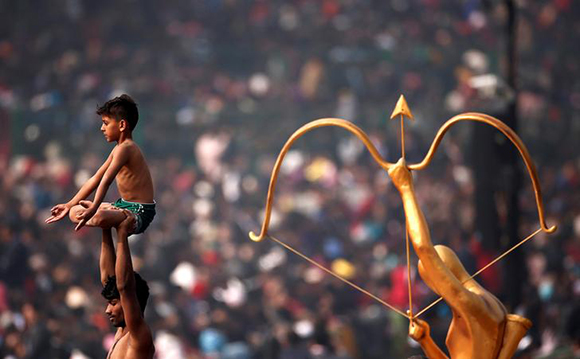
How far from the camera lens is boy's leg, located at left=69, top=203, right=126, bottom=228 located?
311 inches

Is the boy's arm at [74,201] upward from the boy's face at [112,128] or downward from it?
downward

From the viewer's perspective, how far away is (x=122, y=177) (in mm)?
8258

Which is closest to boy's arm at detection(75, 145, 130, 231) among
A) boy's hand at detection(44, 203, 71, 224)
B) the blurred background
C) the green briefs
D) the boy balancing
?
the boy balancing

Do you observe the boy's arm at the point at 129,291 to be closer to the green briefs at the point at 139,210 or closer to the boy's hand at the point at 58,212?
the green briefs at the point at 139,210

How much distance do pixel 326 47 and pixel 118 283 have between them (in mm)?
20222

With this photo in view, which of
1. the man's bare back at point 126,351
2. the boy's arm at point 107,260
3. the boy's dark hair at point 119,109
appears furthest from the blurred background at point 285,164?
the boy's dark hair at point 119,109

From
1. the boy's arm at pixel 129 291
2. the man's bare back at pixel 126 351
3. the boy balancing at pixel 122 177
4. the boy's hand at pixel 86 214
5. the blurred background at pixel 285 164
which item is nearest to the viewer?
the boy's hand at pixel 86 214

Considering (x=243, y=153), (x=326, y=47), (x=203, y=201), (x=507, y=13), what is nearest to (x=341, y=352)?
(x=507, y=13)

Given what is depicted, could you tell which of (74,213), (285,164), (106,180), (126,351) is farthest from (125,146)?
(285,164)

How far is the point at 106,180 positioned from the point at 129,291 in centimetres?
74

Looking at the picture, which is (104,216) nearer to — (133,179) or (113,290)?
(133,179)

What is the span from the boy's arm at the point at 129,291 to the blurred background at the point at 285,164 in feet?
17.9

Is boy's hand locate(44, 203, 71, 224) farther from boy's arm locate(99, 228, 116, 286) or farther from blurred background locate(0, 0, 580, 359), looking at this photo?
blurred background locate(0, 0, 580, 359)

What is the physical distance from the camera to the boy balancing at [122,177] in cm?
802
